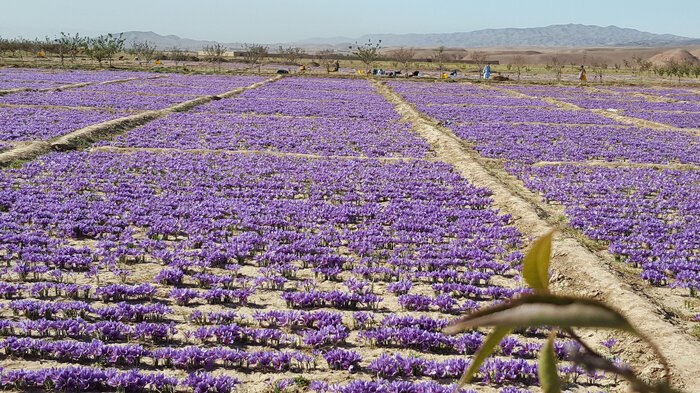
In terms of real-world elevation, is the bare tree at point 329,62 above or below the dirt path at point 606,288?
above

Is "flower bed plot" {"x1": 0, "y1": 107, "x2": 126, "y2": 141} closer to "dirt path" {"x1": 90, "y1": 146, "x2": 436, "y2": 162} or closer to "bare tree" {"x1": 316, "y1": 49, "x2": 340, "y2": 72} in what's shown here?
"dirt path" {"x1": 90, "y1": 146, "x2": 436, "y2": 162}

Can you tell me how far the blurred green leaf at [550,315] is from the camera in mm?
616

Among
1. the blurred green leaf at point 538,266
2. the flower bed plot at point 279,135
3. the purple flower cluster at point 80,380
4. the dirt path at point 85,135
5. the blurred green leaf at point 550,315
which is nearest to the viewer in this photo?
the blurred green leaf at point 550,315

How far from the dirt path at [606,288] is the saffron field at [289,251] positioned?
436 mm

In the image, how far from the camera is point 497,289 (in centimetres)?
918

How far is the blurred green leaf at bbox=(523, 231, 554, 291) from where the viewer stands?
75 cm

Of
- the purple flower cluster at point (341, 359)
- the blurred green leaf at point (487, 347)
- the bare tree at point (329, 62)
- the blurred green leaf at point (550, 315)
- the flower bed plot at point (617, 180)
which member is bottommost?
the purple flower cluster at point (341, 359)

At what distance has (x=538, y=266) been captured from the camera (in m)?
0.77

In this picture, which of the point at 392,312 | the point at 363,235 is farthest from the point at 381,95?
the point at 392,312

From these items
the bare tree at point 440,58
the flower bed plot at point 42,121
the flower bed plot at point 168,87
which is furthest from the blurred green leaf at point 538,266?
the bare tree at point 440,58

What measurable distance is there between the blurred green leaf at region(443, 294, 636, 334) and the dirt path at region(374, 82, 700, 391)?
23.2 feet

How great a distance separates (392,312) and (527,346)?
2176mm

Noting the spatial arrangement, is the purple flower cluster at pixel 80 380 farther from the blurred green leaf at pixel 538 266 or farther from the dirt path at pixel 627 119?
the dirt path at pixel 627 119

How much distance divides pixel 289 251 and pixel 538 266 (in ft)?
33.7
